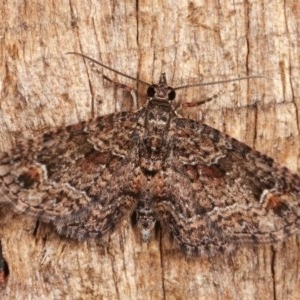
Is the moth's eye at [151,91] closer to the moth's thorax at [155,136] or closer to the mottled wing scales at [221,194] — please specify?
the moth's thorax at [155,136]

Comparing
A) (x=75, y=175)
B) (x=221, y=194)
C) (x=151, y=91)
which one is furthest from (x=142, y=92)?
(x=221, y=194)

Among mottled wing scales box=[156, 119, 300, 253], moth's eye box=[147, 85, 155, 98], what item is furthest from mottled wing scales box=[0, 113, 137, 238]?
mottled wing scales box=[156, 119, 300, 253]

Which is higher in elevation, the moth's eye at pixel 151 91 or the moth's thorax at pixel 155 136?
the moth's eye at pixel 151 91

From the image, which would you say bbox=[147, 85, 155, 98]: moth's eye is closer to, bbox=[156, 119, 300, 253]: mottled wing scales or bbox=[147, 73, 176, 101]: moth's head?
bbox=[147, 73, 176, 101]: moth's head

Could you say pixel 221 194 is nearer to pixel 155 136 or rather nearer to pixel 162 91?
pixel 155 136

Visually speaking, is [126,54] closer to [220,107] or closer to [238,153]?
[220,107]

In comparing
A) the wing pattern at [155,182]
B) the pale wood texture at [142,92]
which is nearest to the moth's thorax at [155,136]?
the wing pattern at [155,182]

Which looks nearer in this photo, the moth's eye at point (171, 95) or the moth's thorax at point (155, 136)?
the moth's eye at point (171, 95)
